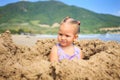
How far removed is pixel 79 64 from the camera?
230 centimetres

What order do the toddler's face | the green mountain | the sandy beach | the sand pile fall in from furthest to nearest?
the green mountain < the sandy beach < the toddler's face < the sand pile

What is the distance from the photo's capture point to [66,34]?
3607 millimetres

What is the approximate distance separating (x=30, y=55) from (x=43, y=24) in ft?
250

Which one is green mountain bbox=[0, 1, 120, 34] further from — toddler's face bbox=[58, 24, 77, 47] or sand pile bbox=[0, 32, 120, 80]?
sand pile bbox=[0, 32, 120, 80]

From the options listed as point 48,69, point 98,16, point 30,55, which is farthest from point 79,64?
point 98,16

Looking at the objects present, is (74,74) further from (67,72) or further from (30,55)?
(30,55)

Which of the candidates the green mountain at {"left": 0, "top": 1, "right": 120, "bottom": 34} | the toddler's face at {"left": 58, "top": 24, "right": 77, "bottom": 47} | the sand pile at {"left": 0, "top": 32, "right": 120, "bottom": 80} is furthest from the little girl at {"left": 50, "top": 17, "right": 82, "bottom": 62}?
the green mountain at {"left": 0, "top": 1, "right": 120, "bottom": 34}

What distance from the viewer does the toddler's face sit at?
11.7 feet

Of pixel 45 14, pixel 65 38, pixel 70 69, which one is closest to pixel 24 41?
pixel 65 38

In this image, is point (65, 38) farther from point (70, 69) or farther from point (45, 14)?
point (45, 14)

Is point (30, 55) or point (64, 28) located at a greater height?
point (64, 28)

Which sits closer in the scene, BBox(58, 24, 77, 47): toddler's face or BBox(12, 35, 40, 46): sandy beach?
BBox(58, 24, 77, 47): toddler's face

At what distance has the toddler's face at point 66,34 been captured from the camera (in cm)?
356

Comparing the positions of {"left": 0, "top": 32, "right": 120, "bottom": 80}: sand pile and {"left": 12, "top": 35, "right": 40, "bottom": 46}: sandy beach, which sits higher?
{"left": 0, "top": 32, "right": 120, "bottom": 80}: sand pile
